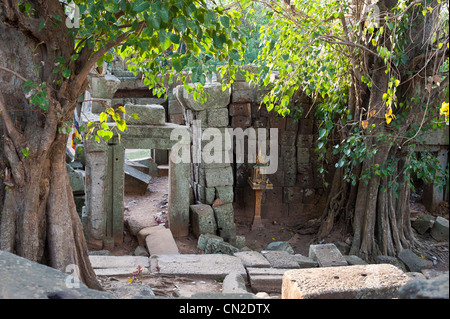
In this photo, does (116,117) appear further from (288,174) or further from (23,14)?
(288,174)

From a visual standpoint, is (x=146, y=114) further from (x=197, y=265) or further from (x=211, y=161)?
(x=197, y=265)

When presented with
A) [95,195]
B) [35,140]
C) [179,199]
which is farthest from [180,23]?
[179,199]

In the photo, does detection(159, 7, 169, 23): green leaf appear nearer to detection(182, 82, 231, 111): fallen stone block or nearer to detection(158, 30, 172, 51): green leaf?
detection(158, 30, 172, 51): green leaf

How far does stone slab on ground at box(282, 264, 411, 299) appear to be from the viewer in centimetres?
352

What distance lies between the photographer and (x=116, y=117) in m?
4.54

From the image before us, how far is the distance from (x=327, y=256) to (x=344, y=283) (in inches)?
143

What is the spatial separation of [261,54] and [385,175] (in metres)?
2.89

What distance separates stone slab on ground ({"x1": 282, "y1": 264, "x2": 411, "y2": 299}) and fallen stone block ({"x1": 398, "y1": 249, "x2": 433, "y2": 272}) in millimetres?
4016

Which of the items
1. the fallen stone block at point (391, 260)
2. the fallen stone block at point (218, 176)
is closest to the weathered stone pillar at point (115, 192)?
the fallen stone block at point (218, 176)

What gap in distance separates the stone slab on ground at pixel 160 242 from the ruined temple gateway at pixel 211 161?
0.59 meters

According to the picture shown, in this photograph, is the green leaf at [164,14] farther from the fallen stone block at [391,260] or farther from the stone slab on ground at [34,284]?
the fallen stone block at [391,260]

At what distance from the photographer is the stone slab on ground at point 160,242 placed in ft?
25.8

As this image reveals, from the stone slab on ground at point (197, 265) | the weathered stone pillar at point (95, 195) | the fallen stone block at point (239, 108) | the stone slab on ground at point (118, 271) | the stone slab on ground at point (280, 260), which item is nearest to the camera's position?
the stone slab on ground at point (118, 271)

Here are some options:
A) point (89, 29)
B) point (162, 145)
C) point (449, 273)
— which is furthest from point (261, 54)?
point (449, 273)
